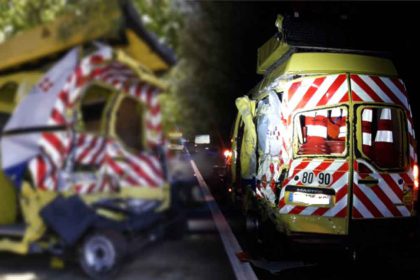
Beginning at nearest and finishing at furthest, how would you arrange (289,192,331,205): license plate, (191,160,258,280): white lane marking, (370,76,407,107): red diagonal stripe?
1. (191,160,258,280): white lane marking
2. (370,76,407,107): red diagonal stripe
3. (289,192,331,205): license plate

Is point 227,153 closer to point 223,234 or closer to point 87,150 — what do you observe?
point 223,234

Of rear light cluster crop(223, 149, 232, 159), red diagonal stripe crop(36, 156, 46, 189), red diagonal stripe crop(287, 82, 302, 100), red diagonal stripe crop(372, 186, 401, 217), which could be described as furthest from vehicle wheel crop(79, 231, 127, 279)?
red diagonal stripe crop(372, 186, 401, 217)

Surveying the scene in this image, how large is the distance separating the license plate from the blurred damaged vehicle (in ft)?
7.71

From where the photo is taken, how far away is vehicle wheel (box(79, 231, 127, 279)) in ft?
8.31

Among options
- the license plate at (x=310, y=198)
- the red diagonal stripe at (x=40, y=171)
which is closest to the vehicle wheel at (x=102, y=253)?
the red diagonal stripe at (x=40, y=171)

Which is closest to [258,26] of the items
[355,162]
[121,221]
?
[355,162]

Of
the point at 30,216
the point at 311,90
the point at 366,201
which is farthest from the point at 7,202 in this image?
the point at 366,201

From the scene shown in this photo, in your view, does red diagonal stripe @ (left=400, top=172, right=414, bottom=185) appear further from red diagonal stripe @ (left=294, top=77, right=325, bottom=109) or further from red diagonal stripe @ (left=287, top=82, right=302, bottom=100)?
red diagonal stripe @ (left=287, top=82, right=302, bottom=100)

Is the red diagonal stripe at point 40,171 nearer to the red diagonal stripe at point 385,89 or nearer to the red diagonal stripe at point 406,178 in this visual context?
the red diagonal stripe at point 385,89

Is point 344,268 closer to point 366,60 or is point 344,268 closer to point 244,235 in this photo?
point 244,235

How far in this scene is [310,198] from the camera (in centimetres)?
465

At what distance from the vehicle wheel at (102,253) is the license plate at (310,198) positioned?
8.11 ft

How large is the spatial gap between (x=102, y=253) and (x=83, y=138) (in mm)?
625

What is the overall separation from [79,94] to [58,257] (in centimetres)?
88
